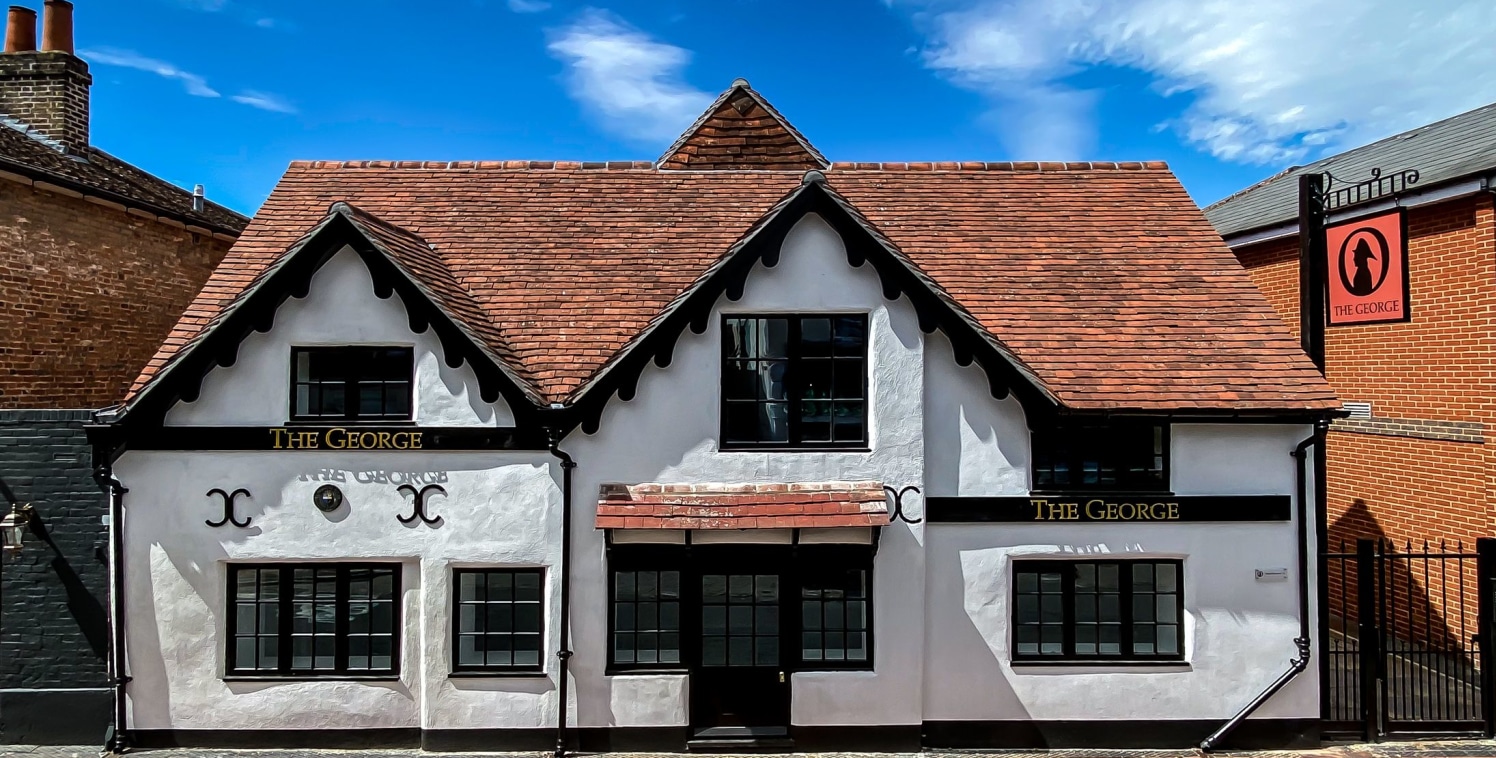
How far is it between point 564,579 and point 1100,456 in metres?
6.46

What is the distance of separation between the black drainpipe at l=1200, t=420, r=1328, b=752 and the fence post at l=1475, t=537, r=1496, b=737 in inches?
75.9

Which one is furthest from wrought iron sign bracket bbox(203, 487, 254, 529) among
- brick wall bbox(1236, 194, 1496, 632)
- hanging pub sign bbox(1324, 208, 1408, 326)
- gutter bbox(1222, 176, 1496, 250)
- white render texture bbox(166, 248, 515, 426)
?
brick wall bbox(1236, 194, 1496, 632)

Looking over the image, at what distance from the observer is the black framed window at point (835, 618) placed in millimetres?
9094

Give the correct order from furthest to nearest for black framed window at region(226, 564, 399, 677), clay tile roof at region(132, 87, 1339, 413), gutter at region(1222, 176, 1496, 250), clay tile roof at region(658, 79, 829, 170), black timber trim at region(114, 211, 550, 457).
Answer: clay tile roof at region(658, 79, 829, 170), gutter at region(1222, 176, 1496, 250), clay tile roof at region(132, 87, 1339, 413), black framed window at region(226, 564, 399, 677), black timber trim at region(114, 211, 550, 457)

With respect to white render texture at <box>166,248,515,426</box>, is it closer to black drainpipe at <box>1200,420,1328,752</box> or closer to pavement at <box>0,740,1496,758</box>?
pavement at <box>0,740,1496,758</box>

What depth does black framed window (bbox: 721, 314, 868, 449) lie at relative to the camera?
917 centimetres

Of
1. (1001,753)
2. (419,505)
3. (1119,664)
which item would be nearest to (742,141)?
(419,505)

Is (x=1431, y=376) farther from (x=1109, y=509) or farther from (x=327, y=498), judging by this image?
(x=327, y=498)

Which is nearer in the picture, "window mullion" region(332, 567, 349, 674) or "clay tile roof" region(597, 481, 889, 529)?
"clay tile roof" region(597, 481, 889, 529)

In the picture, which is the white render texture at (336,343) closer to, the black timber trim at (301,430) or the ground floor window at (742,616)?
the black timber trim at (301,430)

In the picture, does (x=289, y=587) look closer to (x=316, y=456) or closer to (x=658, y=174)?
(x=316, y=456)

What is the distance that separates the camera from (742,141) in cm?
1307

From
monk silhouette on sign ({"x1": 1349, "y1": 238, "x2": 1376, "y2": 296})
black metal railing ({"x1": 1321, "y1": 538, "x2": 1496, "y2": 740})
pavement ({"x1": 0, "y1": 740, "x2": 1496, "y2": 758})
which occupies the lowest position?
pavement ({"x1": 0, "y1": 740, "x2": 1496, "y2": 758})

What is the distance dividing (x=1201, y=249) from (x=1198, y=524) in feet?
13.9
